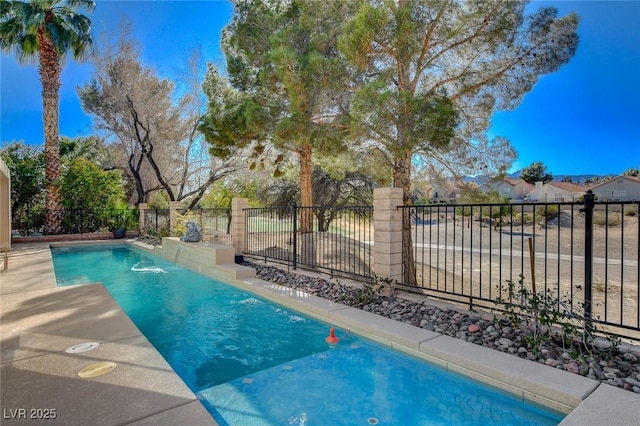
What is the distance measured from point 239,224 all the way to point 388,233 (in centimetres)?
492

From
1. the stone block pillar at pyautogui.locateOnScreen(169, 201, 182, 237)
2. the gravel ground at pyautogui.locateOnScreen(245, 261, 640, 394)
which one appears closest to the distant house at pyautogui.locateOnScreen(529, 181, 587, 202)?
the gravel ground at pyautogui.locateOnScreen(245, 261, 640, 394)

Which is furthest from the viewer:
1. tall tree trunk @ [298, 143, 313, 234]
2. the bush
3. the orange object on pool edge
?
tall tree trunk @ [298, 143, 313, 234]

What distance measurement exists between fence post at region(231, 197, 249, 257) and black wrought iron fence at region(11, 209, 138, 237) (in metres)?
9.00

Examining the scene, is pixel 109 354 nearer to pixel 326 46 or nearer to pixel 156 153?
pixel 326 46

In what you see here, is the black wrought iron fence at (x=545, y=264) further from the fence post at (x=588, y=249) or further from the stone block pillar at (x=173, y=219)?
the stone block pillar at (x=173, y=219)

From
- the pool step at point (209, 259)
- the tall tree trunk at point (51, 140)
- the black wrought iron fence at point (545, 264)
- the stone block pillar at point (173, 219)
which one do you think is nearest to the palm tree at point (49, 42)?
the tall tree trunk at point (51, 140)

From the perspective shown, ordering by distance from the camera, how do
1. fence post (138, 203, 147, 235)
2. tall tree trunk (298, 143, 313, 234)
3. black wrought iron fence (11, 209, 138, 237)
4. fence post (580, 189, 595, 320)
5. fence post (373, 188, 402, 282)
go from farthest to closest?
fence post (138, 203, 147, 235), black wrought iron fence (11, 209, 138, 237), tall tree trunk (298, 143, 313, 234), fence post (373, 188, 402, 282), fence post (580, 189, 595, 320)

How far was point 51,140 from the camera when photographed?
13.9 meters

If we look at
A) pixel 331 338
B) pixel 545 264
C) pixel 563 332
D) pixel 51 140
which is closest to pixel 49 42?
pixel 51 140

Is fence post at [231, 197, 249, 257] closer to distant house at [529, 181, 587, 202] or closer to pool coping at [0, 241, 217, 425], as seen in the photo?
pool coping at [0, 241, 217, 425]

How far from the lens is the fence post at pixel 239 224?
29.8ft

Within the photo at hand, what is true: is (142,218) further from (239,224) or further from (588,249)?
(588,249)

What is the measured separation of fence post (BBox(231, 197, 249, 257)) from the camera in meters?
9.10

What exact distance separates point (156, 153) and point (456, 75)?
14.1 m
